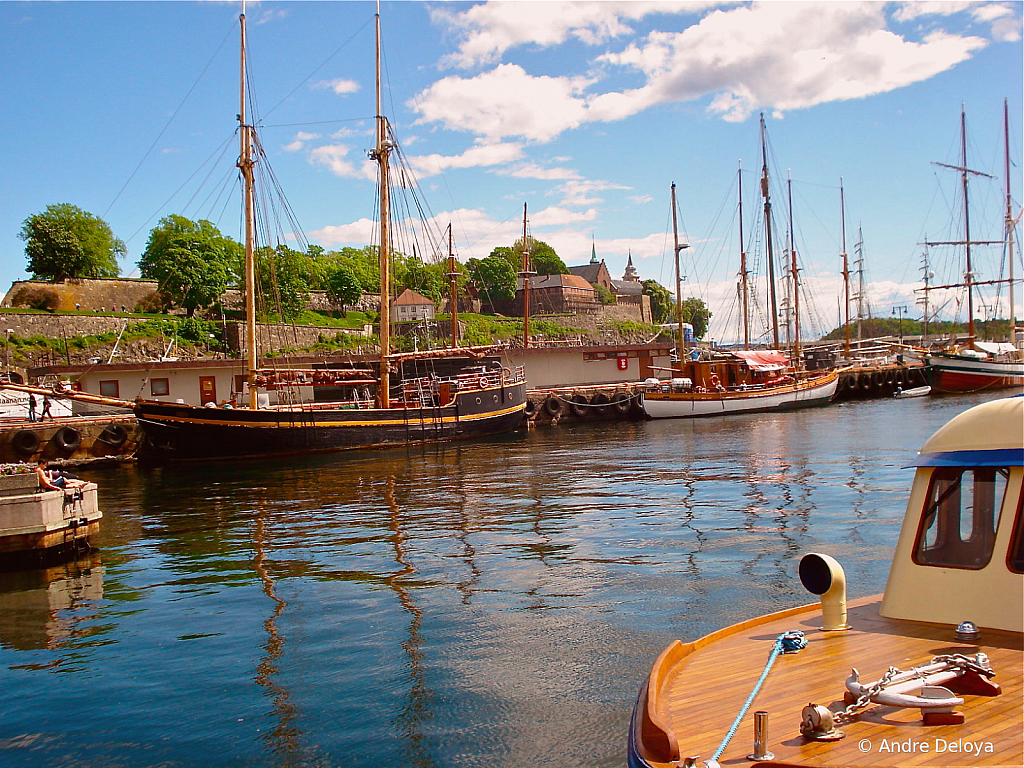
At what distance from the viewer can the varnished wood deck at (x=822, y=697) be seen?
428 centimetres

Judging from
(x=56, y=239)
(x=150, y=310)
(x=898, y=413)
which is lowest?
(x=898, y=413)

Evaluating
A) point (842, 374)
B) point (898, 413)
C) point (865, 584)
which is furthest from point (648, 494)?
point (842, 374)

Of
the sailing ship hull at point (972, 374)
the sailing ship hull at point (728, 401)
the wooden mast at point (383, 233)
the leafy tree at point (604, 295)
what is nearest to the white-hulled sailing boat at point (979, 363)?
the sailing ship hull at point (972, 374)

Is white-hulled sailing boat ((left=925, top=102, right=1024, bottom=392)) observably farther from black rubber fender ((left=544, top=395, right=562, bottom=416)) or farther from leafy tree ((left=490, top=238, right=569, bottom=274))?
leafy tree ((left=490, top=238, right=569, bottom=274))

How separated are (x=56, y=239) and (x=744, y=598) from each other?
75686 millimetres

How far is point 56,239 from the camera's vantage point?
70.6 m

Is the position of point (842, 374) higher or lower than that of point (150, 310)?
lower

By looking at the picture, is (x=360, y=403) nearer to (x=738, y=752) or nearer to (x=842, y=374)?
(x=738, y=752)

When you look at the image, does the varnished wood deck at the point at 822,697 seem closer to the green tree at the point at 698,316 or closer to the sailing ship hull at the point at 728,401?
the sailing ship hull at the point at 728,401

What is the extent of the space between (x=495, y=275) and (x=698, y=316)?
5424cm

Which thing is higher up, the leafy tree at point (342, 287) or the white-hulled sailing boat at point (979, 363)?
the leafy tree at point (342, 287)

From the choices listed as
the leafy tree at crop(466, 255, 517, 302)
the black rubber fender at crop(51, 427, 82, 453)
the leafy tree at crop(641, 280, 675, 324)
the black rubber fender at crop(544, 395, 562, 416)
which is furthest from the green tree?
the black rubber fender at crop(51, 427, 82, 453)

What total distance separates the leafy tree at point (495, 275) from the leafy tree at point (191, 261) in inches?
1679

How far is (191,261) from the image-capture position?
219 feet
